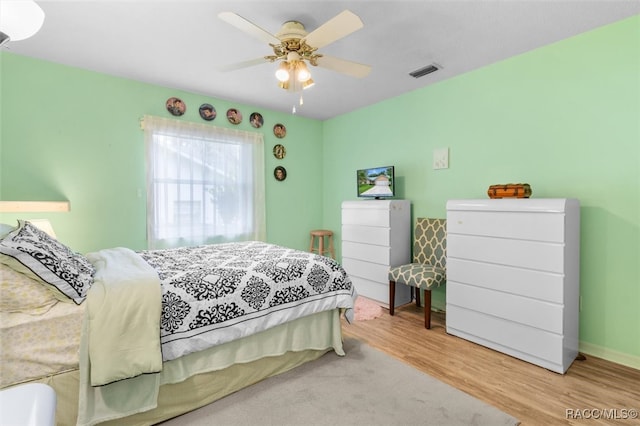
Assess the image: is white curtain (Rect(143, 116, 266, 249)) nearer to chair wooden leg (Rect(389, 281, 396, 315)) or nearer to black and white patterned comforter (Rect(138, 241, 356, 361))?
black and white patterned comforter (Rect(138, 241, 356, 361))

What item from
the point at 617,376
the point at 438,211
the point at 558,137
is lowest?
the point at 617,376

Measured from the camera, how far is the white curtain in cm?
354

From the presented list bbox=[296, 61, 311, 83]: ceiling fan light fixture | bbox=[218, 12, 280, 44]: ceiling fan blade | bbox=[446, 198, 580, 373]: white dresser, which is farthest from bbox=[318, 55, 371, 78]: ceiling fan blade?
bbox=[446, 198, 580, 373]: white dresser

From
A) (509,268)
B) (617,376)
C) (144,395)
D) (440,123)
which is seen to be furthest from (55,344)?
(440,123)

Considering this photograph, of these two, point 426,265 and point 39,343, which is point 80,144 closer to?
point 39,343

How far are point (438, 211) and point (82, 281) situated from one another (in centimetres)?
325

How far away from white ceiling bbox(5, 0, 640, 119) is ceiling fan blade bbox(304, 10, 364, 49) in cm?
26

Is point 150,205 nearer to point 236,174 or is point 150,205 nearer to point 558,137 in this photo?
point 236,174

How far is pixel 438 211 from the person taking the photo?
3.50 meters

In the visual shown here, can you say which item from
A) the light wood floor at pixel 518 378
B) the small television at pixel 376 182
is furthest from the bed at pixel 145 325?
the small television at pixel 376 182

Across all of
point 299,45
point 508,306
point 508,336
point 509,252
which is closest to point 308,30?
point 299,45

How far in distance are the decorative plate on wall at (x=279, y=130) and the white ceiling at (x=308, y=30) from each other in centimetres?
113

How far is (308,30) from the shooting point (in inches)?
92.5

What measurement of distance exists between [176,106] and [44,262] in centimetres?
271
